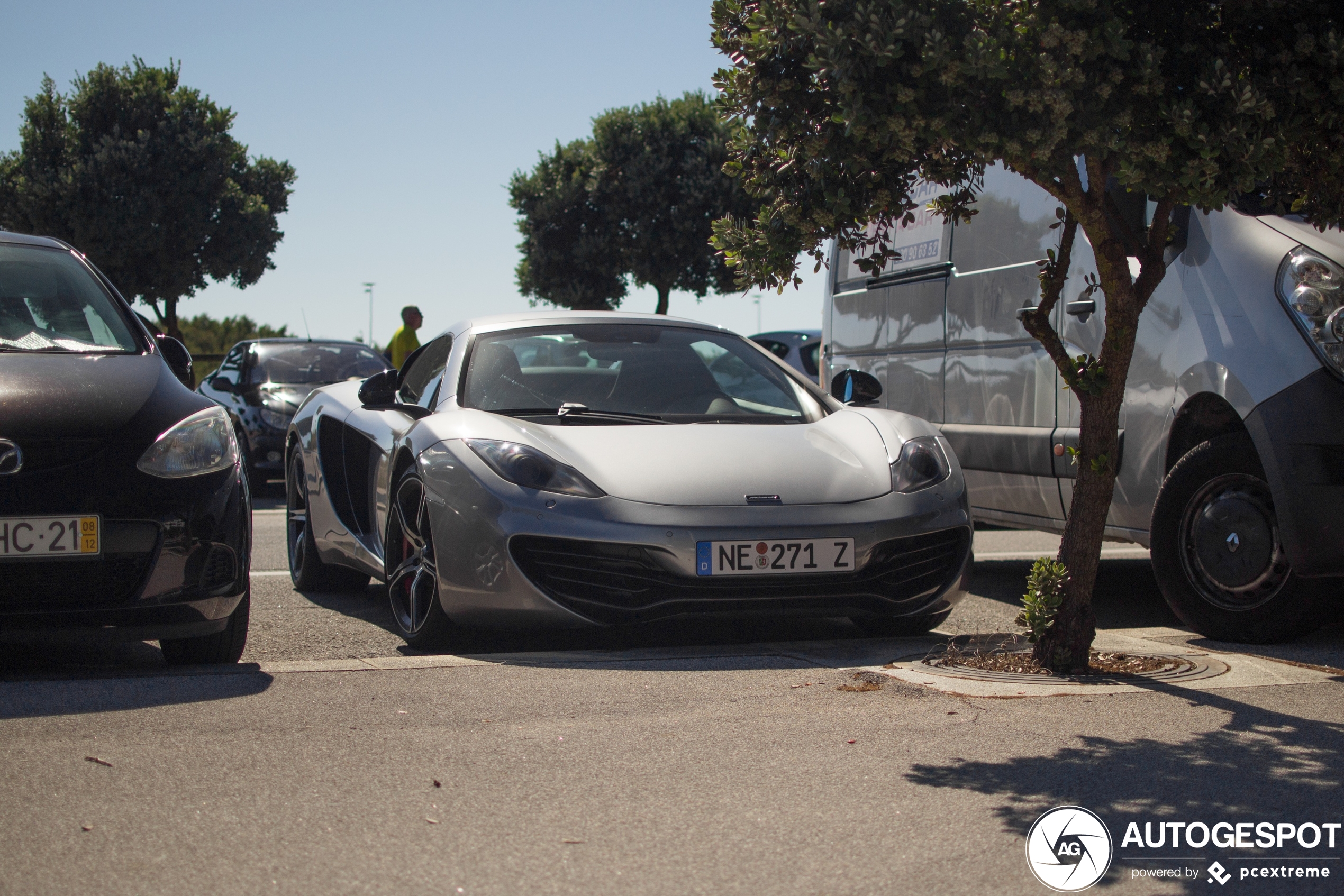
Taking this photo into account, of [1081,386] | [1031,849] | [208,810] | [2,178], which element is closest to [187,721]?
[208,810]

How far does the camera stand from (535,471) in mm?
4918

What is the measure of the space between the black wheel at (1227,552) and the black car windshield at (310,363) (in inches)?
399

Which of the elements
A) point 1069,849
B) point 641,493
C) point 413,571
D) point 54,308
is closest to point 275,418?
point 54,308

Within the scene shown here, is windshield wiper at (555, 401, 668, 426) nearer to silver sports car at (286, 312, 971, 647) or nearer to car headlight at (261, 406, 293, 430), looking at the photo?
silver sports car at (286, 312, 971, 647)

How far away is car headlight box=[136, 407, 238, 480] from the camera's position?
444cm

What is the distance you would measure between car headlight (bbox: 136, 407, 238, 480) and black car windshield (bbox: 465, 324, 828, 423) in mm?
1094

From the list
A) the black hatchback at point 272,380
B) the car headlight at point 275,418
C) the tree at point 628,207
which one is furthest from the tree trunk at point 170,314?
the car headlight at point 275,418

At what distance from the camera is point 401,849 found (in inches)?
109

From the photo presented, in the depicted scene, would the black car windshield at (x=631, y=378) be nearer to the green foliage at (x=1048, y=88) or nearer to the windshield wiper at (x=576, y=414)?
the windshield wiper at (x=576, y=414)

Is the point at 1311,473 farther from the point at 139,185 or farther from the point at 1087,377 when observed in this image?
the point at 139,185

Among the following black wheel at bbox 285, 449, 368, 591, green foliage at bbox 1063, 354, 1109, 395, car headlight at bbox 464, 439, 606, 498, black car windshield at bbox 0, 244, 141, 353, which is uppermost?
black car windshield at bbox 0, 244, 141, 353

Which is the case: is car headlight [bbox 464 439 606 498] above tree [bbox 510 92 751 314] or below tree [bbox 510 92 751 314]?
below

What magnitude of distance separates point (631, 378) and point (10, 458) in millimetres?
2435

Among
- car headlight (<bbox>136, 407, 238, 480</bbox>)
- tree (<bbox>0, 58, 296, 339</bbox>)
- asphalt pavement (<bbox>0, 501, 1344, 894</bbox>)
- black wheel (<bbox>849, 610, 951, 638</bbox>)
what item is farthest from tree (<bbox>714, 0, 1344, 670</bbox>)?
tree (<bbox>0, 58, 296, 339</bbox>)
